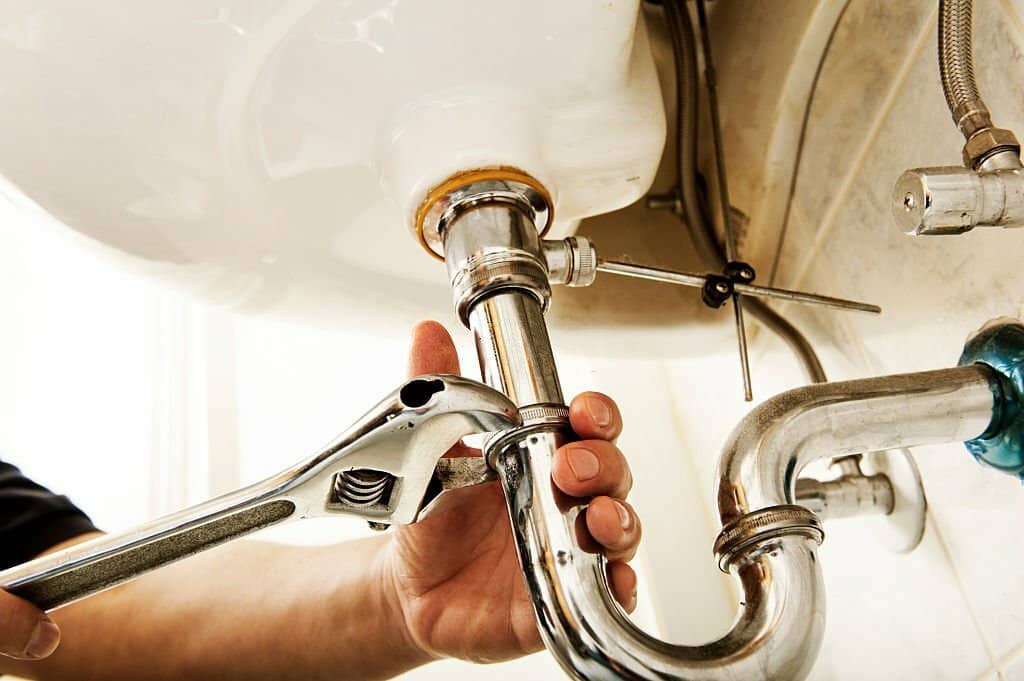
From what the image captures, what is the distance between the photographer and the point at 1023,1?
1.14 feet

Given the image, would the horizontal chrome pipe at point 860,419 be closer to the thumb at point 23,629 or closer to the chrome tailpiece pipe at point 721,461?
the chrome tailpiece pipe at point 721,461

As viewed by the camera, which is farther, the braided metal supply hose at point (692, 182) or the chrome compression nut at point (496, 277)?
the braided metal supply hose at point (692, 182)

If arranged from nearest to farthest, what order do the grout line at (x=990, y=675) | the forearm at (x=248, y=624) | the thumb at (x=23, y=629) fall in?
1. the thumb at (x=23, y=629)
2. the grout line at (x=990, y=675)
3. the forearm at (x=248, y=624)

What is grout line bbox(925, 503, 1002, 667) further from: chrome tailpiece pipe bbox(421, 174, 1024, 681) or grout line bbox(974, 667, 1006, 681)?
chrome tailpiece pipe bbox(421, 174, 1024, 681)

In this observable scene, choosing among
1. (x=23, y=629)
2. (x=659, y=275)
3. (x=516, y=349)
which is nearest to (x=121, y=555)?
(x=23, y=629)

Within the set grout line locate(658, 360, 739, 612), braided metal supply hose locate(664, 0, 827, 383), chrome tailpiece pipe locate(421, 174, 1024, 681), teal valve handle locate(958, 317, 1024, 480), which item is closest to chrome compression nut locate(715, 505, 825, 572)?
chrome tailpiece pipe locate(421, 174, 1024, 681)

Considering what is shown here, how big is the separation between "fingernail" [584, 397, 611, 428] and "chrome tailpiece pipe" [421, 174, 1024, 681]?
2 cm

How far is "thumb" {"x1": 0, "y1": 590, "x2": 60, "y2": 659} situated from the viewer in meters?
0.29

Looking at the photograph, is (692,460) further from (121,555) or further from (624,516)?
(121,555)

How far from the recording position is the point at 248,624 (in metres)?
0.53

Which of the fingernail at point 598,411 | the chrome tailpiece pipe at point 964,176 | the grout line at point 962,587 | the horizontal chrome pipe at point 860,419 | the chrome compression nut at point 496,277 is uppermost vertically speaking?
the chrome compression nut at point 496,277

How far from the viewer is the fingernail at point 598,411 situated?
14.3 inches

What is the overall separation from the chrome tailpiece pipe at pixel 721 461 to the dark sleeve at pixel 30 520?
363 mm

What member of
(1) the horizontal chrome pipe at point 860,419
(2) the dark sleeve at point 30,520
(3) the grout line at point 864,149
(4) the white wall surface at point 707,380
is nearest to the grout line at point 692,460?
(4) the white wall surface at point 707,380
